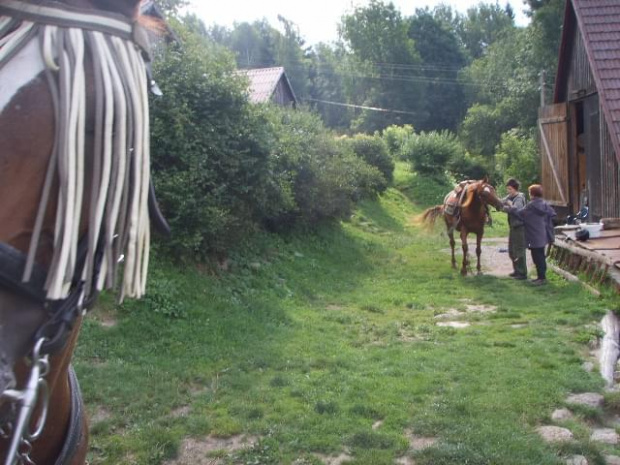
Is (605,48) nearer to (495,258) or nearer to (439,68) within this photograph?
(495,258)

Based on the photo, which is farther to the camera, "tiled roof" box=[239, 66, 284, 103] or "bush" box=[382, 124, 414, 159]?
"bush" box=[382, 124, 414, 159]

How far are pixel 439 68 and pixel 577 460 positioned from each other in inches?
2184

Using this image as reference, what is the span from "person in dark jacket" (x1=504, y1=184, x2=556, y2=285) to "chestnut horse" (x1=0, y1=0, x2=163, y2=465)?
30.5ft

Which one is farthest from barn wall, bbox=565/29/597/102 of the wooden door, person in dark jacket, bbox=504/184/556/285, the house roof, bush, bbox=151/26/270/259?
the house roof

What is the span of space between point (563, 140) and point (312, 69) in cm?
5527

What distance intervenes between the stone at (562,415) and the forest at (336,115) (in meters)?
4.58

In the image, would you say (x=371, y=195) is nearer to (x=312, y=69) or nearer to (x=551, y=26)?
(x=551, y=26)

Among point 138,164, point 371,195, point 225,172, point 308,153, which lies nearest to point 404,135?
point 371,195

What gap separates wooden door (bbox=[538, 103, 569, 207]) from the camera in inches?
518

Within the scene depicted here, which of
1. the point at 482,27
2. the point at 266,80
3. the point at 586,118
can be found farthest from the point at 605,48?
the point at 482,27

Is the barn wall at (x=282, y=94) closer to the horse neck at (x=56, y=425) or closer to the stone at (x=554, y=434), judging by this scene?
the stone at (x=554, y=434)

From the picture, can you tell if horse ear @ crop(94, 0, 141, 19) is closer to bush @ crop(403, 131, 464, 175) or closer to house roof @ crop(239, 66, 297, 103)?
house roof @ crop(239, 66, 297, 103)

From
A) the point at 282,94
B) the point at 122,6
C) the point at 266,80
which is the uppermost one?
the point at 266,80

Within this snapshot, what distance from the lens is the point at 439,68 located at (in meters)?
56.2
